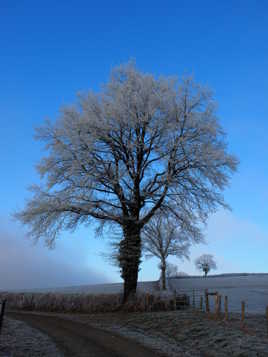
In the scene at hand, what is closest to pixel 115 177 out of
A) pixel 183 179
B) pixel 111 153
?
pixel 111 153

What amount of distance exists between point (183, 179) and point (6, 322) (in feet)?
41.8

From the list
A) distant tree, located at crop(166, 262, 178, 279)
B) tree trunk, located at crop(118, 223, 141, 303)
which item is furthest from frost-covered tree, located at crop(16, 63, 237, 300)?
distant tree, located at crop(166, 262, 178, 279)

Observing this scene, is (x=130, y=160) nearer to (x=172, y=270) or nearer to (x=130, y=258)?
(x=130, y=258)

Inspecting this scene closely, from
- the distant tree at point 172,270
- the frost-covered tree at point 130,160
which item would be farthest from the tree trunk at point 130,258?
the distant tree at point 172,270

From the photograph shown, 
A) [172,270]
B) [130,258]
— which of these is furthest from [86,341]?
[172,270]

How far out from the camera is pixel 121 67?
24.7m

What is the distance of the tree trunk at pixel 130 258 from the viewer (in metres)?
22.2

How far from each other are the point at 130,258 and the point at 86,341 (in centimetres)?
922

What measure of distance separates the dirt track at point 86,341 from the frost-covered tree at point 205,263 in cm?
6675

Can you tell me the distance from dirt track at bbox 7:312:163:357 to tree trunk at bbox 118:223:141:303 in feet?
17.4

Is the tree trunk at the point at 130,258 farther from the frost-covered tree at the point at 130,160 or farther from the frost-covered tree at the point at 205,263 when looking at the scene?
the frost-covered tree at the point at 205,263

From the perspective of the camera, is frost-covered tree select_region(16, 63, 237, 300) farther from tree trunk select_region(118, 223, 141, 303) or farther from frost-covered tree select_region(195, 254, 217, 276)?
frost-covered tree select_region(195, 254, 217, 276)

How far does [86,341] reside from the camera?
527 inches

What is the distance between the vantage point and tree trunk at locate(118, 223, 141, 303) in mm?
22172
